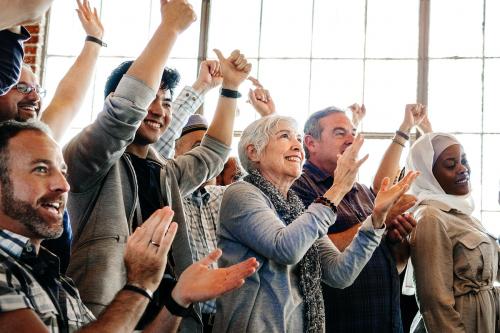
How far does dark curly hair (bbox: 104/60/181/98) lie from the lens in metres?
2.31

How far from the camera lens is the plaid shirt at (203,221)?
2.57 m

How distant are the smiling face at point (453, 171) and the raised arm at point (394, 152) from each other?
163mm

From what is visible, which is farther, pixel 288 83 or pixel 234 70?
pixel 288 83

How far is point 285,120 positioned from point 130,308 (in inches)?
45.1

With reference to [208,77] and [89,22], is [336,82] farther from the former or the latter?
[89,22]

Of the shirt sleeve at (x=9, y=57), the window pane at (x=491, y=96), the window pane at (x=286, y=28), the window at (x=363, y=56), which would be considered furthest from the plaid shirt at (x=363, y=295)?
the window pane at (x=286, y=28)

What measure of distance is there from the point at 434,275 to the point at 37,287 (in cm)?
181

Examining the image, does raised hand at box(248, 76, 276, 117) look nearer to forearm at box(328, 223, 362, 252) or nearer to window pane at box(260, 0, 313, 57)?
forearm at box(328, 223, 362, 252)

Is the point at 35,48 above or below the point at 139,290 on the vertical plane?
above

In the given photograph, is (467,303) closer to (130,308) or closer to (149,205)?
(149,205)

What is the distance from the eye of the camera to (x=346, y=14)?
191 inches

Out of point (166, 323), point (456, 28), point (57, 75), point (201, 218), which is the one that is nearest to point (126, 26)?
point (57, 75)

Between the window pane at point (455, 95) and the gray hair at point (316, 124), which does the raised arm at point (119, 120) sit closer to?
the gray hair at point (316, 124)

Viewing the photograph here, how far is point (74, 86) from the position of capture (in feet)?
8.02
